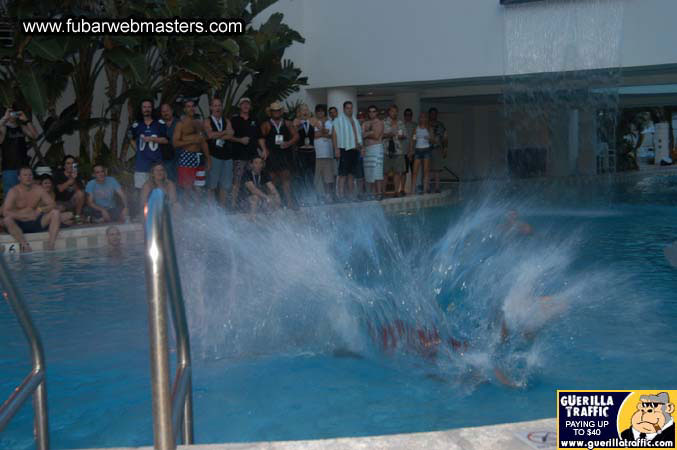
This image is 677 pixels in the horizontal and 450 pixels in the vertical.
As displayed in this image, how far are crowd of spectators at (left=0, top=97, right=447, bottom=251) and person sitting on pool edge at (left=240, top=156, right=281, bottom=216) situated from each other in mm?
20

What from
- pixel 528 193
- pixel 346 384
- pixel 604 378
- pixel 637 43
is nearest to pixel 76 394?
pixel 346 384

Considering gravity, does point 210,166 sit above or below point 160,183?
above

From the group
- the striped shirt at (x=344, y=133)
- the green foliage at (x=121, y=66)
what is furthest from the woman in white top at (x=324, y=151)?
the green foliage at (x=121, y=66)

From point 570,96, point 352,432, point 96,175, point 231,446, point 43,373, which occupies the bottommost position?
point 352,432

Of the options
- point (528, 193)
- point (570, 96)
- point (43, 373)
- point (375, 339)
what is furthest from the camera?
point (528, 193)

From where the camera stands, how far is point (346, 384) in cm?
538

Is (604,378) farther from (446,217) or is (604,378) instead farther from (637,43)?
(637,43)

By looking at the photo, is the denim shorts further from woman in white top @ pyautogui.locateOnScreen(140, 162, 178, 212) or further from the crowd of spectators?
woman in white top @ pyautogui.locateOnScreen(140, 162, 178, 212)

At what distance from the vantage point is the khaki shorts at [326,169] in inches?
650

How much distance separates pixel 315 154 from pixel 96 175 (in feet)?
15.7

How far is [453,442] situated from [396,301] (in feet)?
11.5

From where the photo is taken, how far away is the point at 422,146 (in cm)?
1795

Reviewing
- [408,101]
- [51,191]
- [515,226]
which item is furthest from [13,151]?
[408,101]

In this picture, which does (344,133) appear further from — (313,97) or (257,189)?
(313,97)
